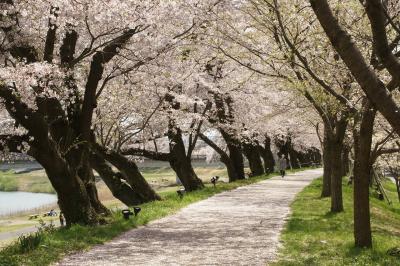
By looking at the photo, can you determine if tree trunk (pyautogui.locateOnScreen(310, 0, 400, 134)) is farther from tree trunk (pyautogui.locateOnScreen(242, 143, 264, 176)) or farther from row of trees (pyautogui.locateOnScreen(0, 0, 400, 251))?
tree trunk (pyautogui.locateOnScreen(242, 143, 264, 176))

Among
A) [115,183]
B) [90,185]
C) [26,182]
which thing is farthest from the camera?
[26,182]

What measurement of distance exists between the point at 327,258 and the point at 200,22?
329 inches

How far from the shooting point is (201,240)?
12.5 metres

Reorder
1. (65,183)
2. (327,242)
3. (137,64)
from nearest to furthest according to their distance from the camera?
(327,242)
(65,183)
(137,64)

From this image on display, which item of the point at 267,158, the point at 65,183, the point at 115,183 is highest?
the point at 267,158

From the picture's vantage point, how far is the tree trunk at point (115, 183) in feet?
65.0

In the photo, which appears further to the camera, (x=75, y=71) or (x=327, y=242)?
(x=75, y=71)

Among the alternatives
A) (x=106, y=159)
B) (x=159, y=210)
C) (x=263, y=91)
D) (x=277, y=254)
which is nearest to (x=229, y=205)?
(x=159, y=210)

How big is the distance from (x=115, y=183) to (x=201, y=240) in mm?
8668

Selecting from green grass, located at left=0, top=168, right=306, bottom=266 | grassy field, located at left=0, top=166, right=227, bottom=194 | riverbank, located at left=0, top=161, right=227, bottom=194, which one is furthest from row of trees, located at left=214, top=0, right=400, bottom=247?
grassy field, located at left=0, top=166, right=227, bottom=194

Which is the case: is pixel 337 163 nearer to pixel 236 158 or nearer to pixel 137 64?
pixel 137 64

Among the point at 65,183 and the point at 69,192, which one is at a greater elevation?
the point at 65,183

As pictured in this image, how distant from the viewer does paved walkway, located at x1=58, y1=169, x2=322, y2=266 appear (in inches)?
405

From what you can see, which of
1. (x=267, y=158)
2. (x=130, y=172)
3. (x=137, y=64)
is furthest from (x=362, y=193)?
(x=267, y=158)
